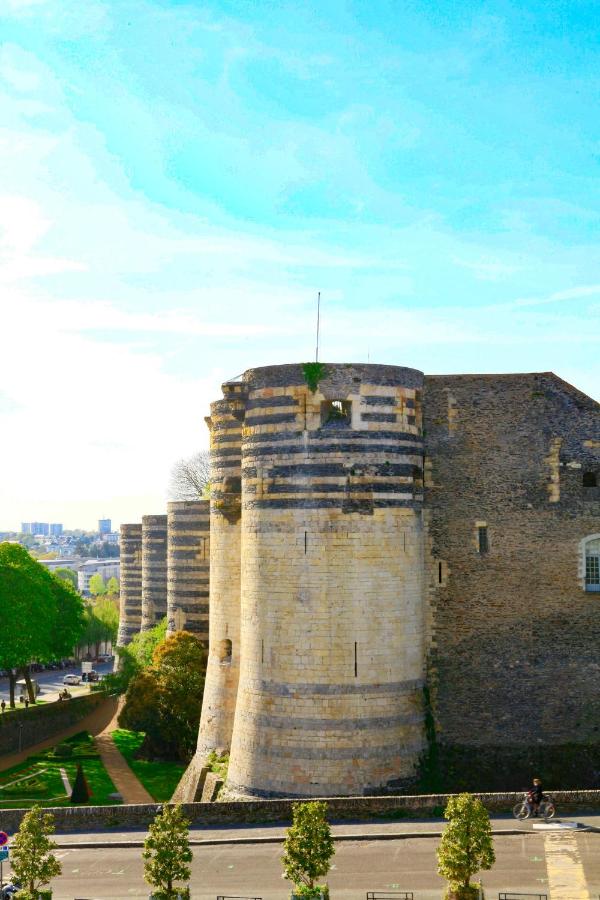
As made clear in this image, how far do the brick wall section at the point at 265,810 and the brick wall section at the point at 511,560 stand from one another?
3.91 m

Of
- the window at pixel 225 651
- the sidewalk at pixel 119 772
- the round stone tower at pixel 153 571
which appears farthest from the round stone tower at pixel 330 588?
the round stone tower at pixel 153 571

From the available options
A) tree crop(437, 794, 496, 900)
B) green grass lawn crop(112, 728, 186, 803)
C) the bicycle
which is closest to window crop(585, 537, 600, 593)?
the bicycle

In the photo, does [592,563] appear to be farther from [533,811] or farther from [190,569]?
[190,569]

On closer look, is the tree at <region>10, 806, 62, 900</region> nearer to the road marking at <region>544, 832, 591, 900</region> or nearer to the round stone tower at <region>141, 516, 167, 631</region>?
the road marking at <region>544, 832, 591, 900</region>

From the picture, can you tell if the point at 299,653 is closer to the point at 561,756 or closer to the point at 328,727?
the point at 328,727

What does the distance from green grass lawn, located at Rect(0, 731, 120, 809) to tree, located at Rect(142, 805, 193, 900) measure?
560 inches

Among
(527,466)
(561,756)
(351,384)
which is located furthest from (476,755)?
(351,384)

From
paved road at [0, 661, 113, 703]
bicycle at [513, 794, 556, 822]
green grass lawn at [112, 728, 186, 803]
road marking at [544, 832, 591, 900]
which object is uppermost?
bicycle at [513, 794, 556, 822]

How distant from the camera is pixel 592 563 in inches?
1248

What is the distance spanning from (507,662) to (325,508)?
8491mm

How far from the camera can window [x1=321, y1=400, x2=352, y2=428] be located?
29.6 metres

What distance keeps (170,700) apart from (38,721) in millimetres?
15227

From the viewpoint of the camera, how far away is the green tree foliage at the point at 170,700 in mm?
41031

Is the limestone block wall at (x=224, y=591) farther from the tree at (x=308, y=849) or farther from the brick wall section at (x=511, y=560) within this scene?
the tree at (x=308, y=849)
